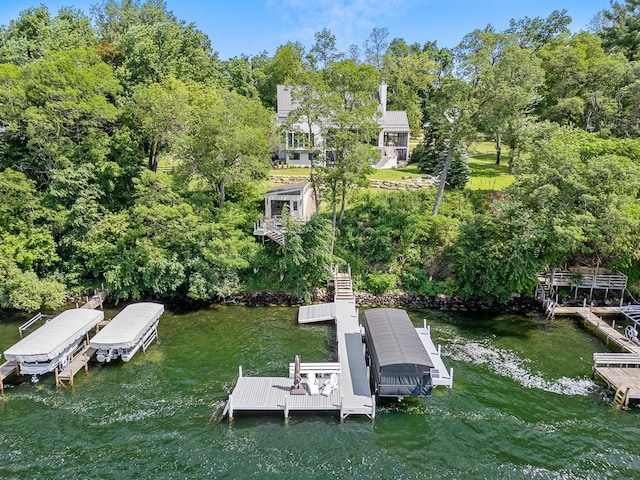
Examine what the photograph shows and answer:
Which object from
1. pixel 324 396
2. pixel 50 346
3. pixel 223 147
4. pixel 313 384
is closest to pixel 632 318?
pixel 324 396

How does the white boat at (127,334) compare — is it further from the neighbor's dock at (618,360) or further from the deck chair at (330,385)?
the neighbor's dock at (618,360)

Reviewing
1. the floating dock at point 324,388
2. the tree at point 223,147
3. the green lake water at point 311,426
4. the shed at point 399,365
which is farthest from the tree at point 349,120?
the shed at point 399,365

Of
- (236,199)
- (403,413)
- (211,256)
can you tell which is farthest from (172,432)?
(236,199)

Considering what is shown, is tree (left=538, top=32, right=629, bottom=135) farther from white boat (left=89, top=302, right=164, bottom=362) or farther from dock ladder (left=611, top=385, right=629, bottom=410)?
white boat (left=89, top=302, right=164, bottom=362)

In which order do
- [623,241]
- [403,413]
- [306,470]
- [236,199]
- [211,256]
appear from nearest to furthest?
[306,470] < [403,413] < [623,241] < [211,256] < [236,199]

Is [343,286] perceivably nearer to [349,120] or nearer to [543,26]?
[349,120]

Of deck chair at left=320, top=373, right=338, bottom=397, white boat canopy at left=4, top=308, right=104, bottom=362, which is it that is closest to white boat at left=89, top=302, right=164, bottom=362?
white boat canopy at left=4, top=308, right=104, bottom=362

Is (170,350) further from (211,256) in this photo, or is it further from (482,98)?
(482,98)
